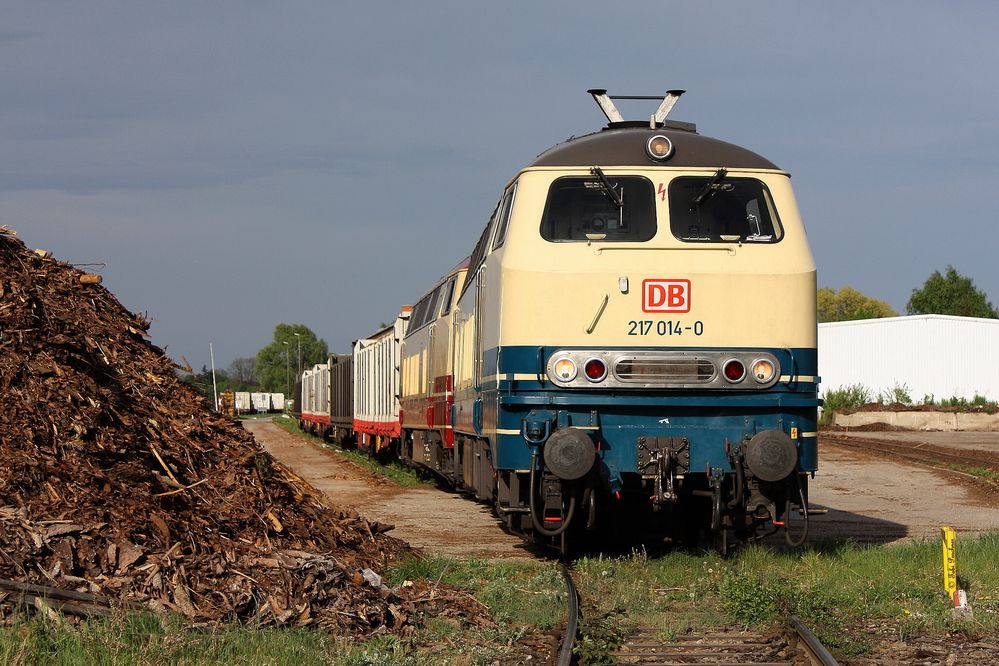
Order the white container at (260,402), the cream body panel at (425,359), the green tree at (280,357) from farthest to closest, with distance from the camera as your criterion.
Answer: the green tree at (280,357)
the white container at (260,402)
the cream body panel at (425,359)

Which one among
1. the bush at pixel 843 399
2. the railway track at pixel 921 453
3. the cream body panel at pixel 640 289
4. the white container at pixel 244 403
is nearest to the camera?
the cream body panel at pixel 640 289

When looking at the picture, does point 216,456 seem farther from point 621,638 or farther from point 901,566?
point 901,566

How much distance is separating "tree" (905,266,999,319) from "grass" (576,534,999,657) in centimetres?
10339

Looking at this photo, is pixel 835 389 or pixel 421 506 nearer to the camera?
pixel 421 506

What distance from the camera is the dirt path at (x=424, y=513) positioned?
12.7 meters

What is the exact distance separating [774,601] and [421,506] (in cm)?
1028

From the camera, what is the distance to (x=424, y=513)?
16828 millimetres

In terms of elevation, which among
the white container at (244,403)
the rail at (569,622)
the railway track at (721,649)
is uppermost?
the white container at (244,403)

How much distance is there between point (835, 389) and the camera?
56688 millimetres

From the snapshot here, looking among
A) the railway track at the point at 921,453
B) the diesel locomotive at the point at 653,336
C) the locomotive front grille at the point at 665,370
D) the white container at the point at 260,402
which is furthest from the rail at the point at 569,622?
the white container at the point at 260,402

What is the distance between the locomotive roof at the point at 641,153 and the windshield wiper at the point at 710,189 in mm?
→ 112

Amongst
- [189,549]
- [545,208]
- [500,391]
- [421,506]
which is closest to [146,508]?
[189,549]

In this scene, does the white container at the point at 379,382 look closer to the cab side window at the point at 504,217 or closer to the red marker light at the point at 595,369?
the cab side window at the point at 504,217

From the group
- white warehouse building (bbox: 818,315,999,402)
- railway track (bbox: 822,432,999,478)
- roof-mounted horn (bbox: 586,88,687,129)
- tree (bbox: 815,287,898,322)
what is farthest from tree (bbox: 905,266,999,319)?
roof-mounted horn (bbox: 586,88,687,129)
